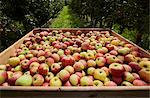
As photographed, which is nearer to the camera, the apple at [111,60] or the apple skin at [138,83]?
the apple skin at [138,83]

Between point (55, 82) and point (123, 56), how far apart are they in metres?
1.20

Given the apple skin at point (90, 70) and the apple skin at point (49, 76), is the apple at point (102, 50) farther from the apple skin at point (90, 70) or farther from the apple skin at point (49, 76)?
the apple skin at point (49, 76)

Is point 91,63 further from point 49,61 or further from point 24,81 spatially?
point 24,81

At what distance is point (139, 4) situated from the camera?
5930mm

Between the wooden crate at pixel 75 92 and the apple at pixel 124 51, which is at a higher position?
the apple at pixel 124 51

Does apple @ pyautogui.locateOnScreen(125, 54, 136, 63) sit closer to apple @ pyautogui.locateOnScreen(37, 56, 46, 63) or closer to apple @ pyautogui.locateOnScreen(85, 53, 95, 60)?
apple @ pyautogui.locateOnScreen(85, 53, 95, 60)

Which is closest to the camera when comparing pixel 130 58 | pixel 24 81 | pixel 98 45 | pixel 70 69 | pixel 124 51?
pixel 24 81

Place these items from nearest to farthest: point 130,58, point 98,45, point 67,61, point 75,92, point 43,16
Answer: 1. point 75,92
2. point 67,61
3. point 130,58
4. point 98,45
5. point 43,16

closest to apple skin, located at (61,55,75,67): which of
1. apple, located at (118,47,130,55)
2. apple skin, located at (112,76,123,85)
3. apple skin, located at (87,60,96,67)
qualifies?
apple skin, located at (87,60,96,67)

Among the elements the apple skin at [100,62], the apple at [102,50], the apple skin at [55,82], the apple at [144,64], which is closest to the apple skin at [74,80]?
the apple skin at [55,82]

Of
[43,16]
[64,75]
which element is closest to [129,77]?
[64,75]

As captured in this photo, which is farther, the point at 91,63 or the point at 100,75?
the point at 91,63

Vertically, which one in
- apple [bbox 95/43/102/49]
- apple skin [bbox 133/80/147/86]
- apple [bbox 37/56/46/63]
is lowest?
apple skin [bbox 133/80/147/86]

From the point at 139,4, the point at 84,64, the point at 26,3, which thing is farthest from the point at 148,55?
the point at 26,3
